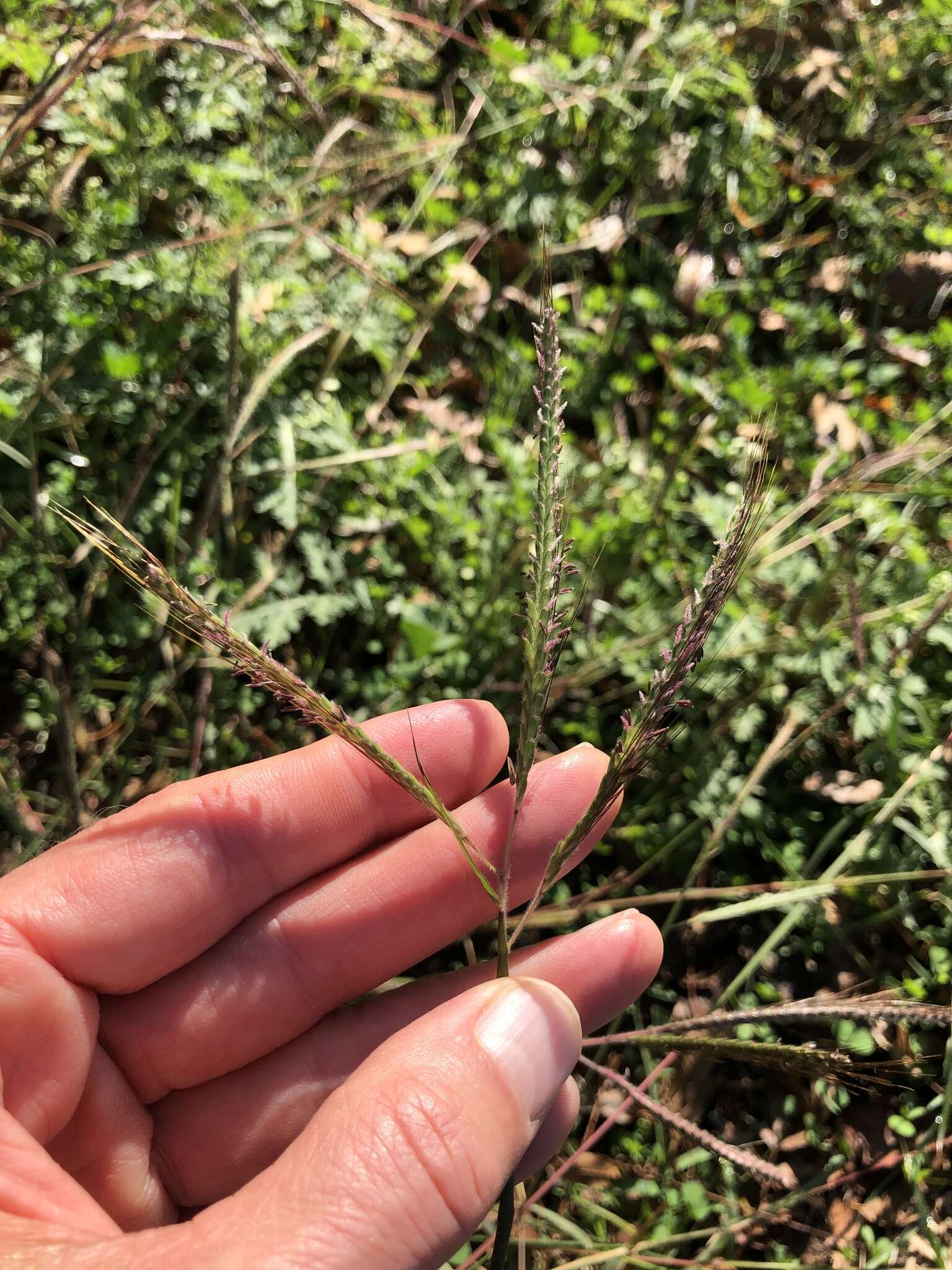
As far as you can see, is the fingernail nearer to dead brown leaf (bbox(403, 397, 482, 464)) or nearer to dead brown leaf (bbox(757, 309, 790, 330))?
dead brown leaf (bbox(403, 397, 482, 464))

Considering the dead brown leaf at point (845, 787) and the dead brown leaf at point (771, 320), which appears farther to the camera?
the dead brown leaf at point (771, 320)

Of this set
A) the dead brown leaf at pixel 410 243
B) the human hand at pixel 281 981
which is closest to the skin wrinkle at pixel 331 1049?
the human hand at pixel 281 981

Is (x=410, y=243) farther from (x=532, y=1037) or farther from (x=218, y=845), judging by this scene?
(x=532, y=1037)

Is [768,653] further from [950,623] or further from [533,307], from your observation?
[533,307]

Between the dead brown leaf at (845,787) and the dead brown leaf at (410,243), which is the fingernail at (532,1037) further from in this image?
the dead brown leaf at (410,243)

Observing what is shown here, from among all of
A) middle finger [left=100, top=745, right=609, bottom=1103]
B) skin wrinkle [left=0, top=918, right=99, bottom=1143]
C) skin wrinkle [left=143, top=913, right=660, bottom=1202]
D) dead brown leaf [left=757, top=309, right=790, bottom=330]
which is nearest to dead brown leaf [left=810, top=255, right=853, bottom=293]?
dead brown leaf [left=757, top=309, right=790, bottom=330]

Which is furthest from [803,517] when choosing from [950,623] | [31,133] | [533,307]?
[31,133]
